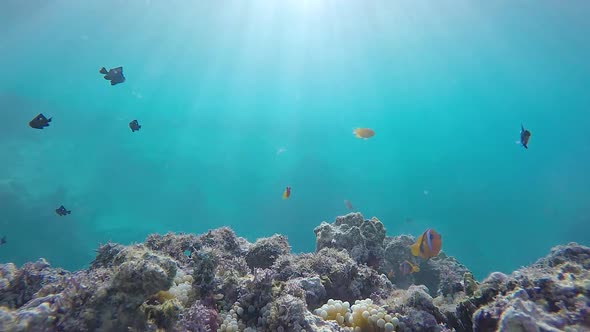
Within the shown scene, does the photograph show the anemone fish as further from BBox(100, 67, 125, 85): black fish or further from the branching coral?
BBox(100, 67, 125, 85): black fish

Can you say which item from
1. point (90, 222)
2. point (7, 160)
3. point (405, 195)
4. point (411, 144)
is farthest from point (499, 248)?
point (7, 160)

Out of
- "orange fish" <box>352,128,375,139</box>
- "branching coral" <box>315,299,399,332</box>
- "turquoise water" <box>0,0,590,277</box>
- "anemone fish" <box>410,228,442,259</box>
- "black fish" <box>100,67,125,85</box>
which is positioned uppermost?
"turquoise water" <box>0,0,590,277</box>

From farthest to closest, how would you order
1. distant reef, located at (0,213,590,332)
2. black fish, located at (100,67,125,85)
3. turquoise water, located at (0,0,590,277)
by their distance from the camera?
turquoise water, located at (0,0,590,277) → black fish, located at (100,67,125,85) → distant reef, located at (0,213,590,332)

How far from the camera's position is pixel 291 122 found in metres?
81.4

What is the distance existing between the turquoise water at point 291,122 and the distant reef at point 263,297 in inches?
1968

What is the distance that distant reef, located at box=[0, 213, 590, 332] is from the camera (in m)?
3.18

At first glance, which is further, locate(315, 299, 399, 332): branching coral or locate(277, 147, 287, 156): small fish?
locate(277, 147, 287, 156): small fish

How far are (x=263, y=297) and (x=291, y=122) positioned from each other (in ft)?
257

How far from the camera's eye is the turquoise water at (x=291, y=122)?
50562mm

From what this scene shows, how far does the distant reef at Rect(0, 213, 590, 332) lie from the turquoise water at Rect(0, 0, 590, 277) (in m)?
50.0

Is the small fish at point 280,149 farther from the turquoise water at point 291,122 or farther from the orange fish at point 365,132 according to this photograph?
the orange fish at point 365,132

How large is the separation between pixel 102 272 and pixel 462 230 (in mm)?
77122

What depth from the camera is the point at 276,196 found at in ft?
229

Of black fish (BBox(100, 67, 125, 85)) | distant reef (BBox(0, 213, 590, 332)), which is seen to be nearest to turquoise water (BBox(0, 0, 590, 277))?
black fish (BBox(100, 67, 125, 85))
